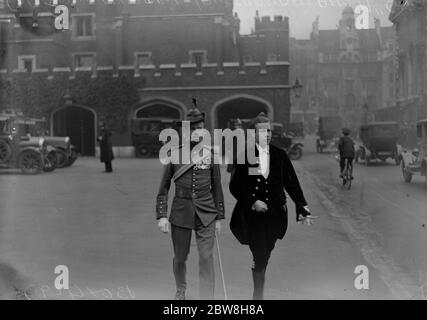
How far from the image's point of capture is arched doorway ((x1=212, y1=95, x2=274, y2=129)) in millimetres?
5801

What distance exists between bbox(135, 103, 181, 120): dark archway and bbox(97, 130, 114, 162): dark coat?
1.64 ft

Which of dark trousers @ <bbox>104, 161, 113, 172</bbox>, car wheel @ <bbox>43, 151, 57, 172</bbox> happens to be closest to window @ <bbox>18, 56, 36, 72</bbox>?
dark trousers @ <bbox>104, 161, 113, 172</bbox>

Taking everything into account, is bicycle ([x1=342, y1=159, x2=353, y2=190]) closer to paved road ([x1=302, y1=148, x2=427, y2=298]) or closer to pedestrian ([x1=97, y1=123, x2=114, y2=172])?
paved road ([x1=302, y1=148, x2=427, y2=298])

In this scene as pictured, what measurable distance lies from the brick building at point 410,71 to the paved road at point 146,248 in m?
1.03

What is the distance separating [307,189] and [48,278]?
166 inches

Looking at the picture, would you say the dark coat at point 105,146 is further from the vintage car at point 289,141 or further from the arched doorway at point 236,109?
the vintage car at point 289,141

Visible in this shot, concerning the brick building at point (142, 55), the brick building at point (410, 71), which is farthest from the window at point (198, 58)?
the brick building at point (410, 71)

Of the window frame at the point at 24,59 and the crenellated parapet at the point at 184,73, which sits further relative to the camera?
the window frame at the point at 24,59

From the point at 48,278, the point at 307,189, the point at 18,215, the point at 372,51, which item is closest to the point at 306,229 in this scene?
the point at 307,189

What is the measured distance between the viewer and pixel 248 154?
409 cm

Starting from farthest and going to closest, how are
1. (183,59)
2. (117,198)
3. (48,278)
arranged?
(117,198)
(183,59)
(48,278)

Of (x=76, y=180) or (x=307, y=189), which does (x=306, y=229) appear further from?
(x=76, y=180)

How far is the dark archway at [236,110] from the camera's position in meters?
5.79

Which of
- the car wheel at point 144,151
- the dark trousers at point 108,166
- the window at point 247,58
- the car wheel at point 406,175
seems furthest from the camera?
Answer: the dark trousers at point 108,166
